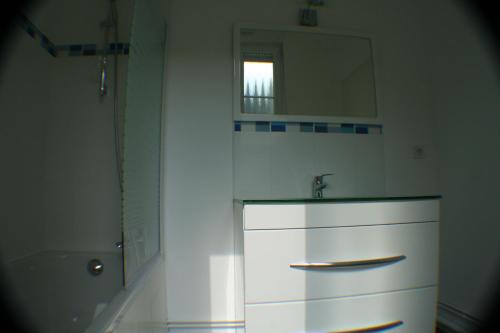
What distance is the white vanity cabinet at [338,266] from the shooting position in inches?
25.7

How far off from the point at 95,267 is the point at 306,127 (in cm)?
142

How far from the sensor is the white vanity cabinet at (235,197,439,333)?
0.65m

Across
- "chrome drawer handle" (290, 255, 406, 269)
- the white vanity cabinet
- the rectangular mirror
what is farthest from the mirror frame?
"chrome drawer handle" (290, 255, 406, 269)

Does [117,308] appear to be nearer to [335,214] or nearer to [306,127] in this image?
[335,214]

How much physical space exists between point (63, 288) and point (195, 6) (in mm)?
1727

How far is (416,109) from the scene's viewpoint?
125 cm

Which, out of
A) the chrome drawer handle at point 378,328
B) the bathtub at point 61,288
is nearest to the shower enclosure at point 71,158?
the bathtub at point 61,288

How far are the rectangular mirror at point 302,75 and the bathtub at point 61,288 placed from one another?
115cm

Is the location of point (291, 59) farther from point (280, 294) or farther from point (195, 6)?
point (280, 294)

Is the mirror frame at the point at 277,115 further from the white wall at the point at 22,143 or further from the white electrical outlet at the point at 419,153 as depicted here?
the white wall at the point at 22,143

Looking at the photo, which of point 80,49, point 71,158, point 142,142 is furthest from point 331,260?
point 80,49

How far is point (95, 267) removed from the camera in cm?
98

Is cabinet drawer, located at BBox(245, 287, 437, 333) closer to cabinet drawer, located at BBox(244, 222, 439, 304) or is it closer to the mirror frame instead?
cabinet drawer, located at BBox(244, 222, 439, 304)

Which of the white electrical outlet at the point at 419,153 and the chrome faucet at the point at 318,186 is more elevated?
the white electrical outlet at the point at 419,153
